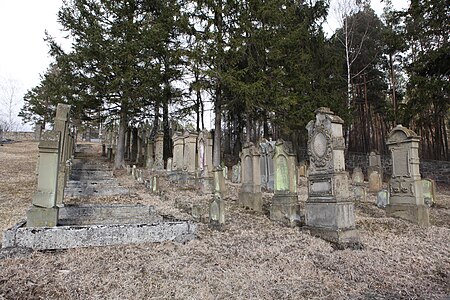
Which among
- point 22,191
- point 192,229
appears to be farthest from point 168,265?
point 22,191

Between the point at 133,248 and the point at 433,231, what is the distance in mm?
6460

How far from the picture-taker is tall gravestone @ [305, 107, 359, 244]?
17.9 feet

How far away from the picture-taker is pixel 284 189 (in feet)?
23.4

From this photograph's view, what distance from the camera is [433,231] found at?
6.61m

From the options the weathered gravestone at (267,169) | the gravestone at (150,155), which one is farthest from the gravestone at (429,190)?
the gravestone at (150,155)

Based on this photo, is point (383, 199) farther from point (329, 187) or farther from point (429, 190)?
point (329, 187)

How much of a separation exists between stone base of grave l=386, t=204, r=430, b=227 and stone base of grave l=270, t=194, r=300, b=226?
315cm

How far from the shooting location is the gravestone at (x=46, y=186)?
15.8 feet

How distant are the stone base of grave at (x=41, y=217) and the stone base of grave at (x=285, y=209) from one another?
14.9 feet

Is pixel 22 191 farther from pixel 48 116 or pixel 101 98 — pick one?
pixel 48 116

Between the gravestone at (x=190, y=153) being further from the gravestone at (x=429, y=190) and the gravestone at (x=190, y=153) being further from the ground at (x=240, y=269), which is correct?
the gravestone at (x=429, y=190)

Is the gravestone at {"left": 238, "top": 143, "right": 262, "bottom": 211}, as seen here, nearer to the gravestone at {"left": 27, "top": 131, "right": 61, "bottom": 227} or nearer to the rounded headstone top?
the rounded headstone top

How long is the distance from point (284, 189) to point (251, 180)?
156cm

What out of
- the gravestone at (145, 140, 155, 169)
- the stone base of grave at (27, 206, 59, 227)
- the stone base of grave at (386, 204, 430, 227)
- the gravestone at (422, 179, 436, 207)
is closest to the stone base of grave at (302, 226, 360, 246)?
the stone base of grave at (386, 204, 430, 227)
